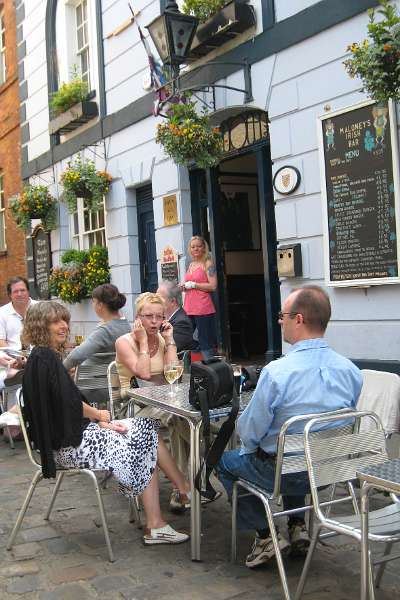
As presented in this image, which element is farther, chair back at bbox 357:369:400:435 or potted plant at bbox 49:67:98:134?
potted plant at bbox 49:67:98:134

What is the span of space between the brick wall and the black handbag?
432 inches

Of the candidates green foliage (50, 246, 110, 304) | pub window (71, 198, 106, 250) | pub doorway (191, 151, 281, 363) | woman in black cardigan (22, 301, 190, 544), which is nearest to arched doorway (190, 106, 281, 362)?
pub doorway (191, 151, 281, 363)

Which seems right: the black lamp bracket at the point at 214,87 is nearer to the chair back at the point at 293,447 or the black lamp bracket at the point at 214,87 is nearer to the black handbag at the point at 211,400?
the black handbag at the point at 211,400

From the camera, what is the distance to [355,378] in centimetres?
319

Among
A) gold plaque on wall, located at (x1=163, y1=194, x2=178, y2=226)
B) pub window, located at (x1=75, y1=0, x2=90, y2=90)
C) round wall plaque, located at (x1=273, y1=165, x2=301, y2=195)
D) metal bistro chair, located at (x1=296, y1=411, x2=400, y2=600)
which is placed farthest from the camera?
pub window, located at (x1=75, y1=0, x2=90, y2=90)

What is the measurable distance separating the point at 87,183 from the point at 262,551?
769 centimetres

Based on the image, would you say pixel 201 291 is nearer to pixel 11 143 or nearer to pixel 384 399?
pixel 384 399

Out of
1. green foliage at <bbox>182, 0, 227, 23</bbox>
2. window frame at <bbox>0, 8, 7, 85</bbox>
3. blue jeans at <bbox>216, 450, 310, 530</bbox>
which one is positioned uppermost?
window frame at <bbox>0, 8, 7, 85</bbox>

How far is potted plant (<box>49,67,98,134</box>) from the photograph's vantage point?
1064 cm

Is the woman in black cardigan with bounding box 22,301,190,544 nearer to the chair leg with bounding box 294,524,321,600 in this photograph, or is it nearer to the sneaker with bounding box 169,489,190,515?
the sneaker with bounding box 169,489,190,515

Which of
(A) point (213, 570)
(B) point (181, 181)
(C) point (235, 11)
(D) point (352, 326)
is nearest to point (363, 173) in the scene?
(D) point (352, 326)

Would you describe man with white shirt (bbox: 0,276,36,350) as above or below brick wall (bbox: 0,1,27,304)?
below

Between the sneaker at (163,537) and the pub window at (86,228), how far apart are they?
764cm

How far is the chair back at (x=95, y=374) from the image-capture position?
17.7ft
